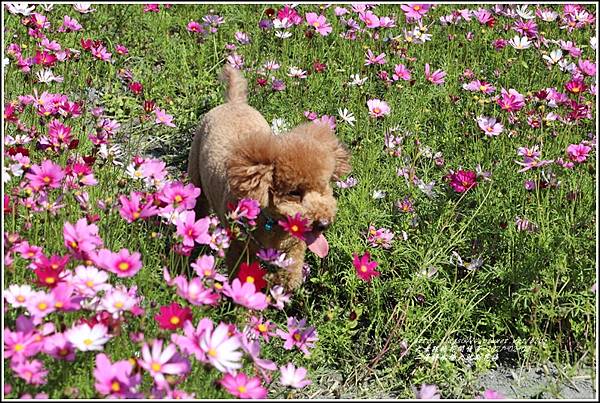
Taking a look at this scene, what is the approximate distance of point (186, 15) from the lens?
6.02 meters

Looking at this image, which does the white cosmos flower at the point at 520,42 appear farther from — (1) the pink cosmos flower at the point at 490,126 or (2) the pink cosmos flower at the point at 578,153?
(2) the pink cosmos flower at the point at 578,153

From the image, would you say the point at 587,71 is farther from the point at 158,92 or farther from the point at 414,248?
the point at 158,92

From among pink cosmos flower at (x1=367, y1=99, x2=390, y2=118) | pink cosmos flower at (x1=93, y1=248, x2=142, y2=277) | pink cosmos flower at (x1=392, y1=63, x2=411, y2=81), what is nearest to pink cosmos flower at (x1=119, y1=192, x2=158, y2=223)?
pink cosmos flower at (x1=93, y1=248, x2=142, y2=277)

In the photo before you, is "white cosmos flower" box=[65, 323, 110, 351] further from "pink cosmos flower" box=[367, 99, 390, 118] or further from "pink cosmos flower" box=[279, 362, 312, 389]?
"pink cosmos flower" box=[367, 99, 390, 118]

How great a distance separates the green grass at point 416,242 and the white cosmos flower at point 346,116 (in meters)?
0.07

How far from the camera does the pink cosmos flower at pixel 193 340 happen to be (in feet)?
6.20

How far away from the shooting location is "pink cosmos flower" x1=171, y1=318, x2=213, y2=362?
1891 millimetres

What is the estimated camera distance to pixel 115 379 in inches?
71.6

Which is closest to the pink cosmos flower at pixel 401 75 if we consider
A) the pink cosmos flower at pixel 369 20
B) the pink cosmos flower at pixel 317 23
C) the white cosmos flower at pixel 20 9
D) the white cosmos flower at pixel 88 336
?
the pink cosmos flower at pixel 369 20

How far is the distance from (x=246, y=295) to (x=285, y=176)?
1.03 m

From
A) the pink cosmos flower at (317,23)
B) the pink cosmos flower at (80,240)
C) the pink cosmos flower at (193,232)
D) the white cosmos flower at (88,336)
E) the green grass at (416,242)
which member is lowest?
the green grass at (416,242)

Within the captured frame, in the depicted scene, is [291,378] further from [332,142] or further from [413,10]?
[413,10]

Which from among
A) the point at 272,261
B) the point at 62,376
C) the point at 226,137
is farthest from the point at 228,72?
the point at 62,376

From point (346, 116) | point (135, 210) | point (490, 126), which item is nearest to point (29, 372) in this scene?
point (135, 210)
